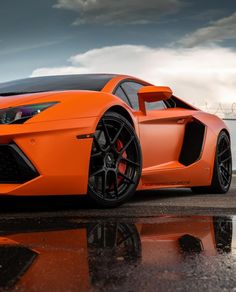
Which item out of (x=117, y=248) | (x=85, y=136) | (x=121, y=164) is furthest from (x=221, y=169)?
(x=117, y=248)

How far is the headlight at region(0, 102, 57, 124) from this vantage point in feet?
12.2

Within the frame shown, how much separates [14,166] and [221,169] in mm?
3148

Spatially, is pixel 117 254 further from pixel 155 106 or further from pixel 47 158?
pixel 155 106

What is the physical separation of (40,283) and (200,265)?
64 centimetres

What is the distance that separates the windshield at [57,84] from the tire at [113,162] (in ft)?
1.68

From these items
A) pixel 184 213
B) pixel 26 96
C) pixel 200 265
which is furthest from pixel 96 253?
pixel 26 96

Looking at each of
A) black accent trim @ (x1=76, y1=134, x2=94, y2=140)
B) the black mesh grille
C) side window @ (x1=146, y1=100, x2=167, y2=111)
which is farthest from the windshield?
the black mesh grille

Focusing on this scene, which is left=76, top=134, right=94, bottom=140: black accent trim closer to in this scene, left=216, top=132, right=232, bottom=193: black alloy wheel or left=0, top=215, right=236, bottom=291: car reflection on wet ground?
left=0, top=215, right=236, bottom=291: car reflection on wet ground

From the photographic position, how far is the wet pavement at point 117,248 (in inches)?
73.8

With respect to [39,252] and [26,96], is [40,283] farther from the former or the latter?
[26,96]

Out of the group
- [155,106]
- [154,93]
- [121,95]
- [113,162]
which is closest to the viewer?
[113,162]

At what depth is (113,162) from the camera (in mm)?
4258

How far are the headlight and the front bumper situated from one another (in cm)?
7

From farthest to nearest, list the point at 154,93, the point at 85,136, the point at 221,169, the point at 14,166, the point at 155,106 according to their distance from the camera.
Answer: the point at 221,169, the point at 155,106, the point at 154,93, the point at 85,136, the point at 14,166
